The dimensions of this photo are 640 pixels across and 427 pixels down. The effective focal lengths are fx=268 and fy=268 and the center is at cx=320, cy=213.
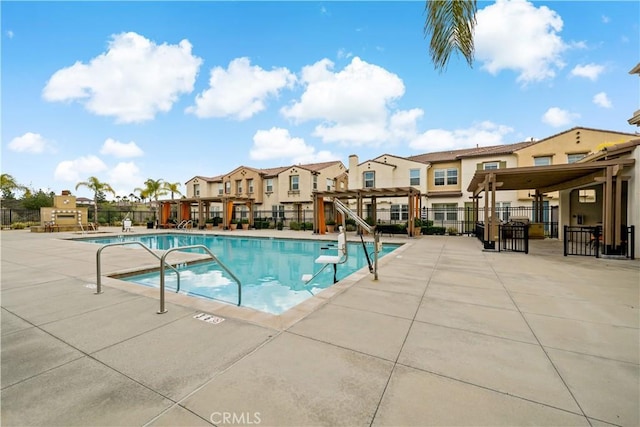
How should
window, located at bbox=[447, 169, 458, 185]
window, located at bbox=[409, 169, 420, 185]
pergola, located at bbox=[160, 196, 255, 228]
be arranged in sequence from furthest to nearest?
pergola, located at bbox=[160, 196, 255, 228] → window, located at bbox=[409, 169, 420, 185] → window, located at bbox=[447, 169, 458, 185]

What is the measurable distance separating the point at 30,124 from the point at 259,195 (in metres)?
18.3

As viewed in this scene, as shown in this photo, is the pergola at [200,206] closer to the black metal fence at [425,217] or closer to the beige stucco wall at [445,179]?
the black metal fence at [425,217]

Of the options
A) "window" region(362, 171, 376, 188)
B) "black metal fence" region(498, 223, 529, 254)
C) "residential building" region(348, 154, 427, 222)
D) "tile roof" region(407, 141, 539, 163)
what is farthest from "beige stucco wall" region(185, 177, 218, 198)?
"black metal fence" region(498, 223, 529, 254)

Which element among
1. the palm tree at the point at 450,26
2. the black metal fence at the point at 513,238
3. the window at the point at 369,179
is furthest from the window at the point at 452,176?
the palm tree at the point at 450,26

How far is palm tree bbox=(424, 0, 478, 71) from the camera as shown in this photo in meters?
2.52

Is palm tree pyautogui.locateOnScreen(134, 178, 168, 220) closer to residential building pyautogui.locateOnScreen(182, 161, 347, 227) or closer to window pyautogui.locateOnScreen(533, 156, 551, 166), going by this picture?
residential building pyautogui.locateOnScreen(182, 161, 347, 227)

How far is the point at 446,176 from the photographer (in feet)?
73.7

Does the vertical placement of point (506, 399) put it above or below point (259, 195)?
below

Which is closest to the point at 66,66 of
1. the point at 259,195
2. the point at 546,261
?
the point at 259,195

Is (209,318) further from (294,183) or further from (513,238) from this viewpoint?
(294,183)

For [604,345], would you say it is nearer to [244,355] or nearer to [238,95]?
[244,355]

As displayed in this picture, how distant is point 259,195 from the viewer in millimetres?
29453

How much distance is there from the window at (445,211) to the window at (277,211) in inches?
569

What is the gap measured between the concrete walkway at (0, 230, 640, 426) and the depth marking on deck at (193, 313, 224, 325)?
0.10 m
